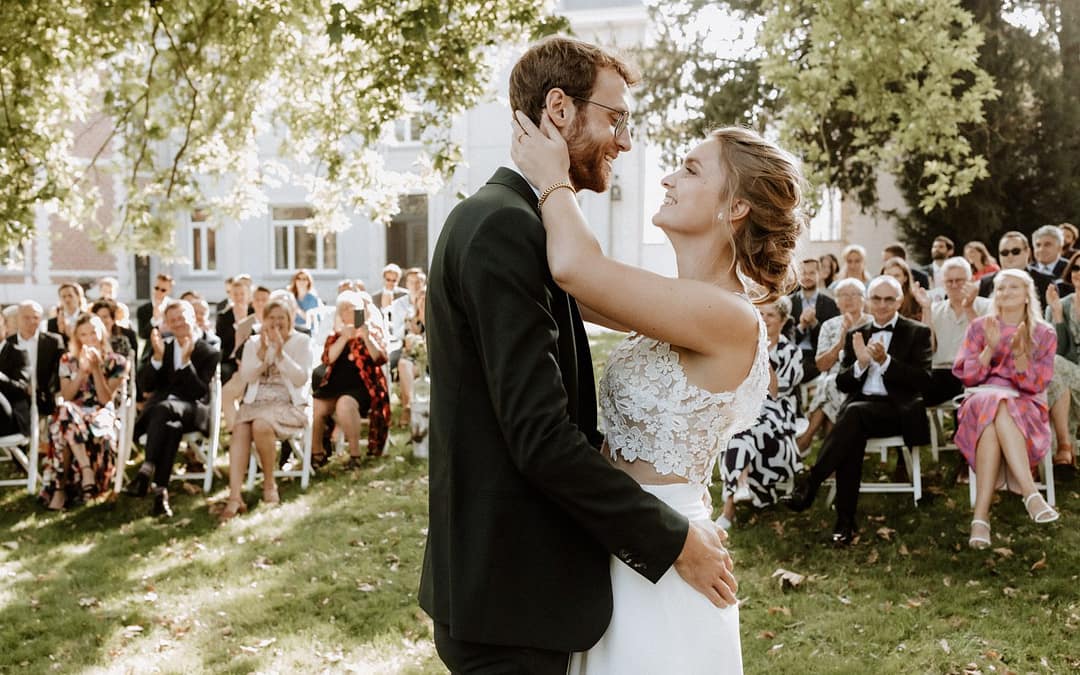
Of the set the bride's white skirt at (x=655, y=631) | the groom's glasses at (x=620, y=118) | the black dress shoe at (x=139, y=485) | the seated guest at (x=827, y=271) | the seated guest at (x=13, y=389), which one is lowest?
the black dress shoe at (x=139, y=485)

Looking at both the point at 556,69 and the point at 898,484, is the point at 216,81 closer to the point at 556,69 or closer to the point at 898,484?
the point at 898,484

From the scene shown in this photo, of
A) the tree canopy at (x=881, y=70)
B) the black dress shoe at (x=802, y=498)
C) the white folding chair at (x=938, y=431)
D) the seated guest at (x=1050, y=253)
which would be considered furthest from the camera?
the seated guest at (x=1050, y=253)

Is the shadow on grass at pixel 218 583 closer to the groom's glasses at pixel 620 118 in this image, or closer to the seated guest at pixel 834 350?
the seated guest at pixel 834 350

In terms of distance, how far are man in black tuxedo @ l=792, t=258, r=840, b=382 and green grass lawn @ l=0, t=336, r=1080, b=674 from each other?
1.40 meters

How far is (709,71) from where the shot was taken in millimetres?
18078

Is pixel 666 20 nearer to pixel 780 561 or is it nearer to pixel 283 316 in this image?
pixel 283 316

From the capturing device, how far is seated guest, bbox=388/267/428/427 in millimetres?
11617

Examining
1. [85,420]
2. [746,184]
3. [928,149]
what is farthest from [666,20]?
[746,184]

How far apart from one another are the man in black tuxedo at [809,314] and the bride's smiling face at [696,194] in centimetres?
733

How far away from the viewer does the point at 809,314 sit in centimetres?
955

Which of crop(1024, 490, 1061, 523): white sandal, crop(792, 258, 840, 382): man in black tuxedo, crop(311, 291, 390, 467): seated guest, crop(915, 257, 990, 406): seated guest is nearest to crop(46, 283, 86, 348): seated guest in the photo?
crop(311, 291, 390, 467): seated guest

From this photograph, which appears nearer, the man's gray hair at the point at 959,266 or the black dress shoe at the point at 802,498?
the black dress shoe at the point at 802,498

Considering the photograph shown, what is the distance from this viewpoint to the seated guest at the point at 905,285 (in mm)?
8266

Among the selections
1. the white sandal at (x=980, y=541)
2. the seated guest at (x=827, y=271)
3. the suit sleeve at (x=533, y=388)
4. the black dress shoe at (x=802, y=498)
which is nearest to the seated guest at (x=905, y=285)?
the black dress shoe at (x=802, y=498)
